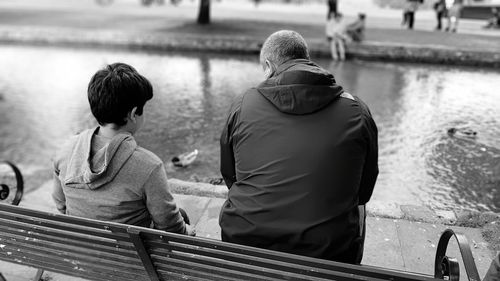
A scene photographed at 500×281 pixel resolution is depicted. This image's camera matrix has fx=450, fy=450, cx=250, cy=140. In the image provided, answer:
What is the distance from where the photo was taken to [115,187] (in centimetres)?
216

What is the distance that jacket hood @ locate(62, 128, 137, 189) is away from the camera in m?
2.09

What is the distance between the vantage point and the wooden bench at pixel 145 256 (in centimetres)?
181

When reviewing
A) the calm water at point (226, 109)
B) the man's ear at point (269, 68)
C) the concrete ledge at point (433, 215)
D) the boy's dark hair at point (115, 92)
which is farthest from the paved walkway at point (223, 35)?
the boy's dark hair at point (115, 92)

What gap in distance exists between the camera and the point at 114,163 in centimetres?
212

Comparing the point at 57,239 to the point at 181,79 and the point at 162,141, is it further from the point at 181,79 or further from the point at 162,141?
the point at 181,79

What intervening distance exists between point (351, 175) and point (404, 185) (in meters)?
3.26

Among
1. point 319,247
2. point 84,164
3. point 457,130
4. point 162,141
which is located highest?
point 84,164

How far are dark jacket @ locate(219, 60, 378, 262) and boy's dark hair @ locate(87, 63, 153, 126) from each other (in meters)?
0.54

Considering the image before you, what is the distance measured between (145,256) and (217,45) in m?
11.5

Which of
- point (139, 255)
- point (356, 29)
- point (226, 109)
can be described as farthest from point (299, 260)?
point (356, 29)

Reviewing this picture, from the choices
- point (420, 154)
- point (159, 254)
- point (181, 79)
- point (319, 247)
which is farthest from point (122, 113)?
point (181, 79)

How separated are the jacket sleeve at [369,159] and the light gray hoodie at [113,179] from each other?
99 cm

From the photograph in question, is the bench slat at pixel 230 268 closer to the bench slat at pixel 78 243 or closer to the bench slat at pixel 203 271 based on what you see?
the bench slat at pixel 203 271

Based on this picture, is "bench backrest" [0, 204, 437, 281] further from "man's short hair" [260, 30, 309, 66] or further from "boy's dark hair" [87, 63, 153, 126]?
"man's short hair" [260, 30, 309, 66]
